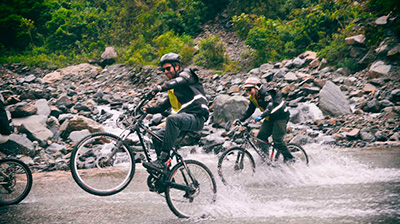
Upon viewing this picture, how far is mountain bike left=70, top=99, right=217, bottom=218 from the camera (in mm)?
4586

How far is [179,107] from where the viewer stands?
204 inches

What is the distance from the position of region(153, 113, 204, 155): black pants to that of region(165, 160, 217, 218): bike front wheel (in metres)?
0.36

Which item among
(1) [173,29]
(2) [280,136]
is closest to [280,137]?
(2) [280,136]

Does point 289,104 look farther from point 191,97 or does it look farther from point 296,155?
point 191,97

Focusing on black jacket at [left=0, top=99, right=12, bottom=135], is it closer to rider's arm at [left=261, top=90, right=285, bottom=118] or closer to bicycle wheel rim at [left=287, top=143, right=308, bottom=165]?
rider's arm at [left=261, top=90, right=285, bottom=118]

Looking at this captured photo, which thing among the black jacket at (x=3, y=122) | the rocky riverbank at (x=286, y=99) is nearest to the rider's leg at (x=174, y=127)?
the rocky riverbank at (x=286, y=99)

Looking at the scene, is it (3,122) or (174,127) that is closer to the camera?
(174,127)

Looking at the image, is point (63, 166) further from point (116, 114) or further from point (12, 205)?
point (116, 114)

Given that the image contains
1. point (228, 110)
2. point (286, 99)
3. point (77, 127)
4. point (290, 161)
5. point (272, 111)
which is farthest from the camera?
point (286, 99)

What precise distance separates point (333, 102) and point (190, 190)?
38.6ft

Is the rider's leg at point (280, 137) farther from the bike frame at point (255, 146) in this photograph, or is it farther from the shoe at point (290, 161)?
Result: the bike frame at point (255, 146)

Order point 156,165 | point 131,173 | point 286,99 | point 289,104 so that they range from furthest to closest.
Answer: point 286,99
point 289,104
point 131,173
point 156,165

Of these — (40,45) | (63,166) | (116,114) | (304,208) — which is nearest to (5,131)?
(63,166)

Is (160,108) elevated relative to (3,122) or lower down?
elevated
